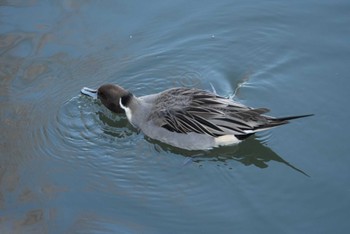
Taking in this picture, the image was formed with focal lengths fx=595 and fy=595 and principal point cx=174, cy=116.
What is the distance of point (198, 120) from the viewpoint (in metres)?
6.40

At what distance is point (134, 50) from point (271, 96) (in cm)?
197

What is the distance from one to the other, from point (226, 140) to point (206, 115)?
0.35 meters

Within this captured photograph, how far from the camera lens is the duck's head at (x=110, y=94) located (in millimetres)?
6836

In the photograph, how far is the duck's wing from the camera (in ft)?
20.5

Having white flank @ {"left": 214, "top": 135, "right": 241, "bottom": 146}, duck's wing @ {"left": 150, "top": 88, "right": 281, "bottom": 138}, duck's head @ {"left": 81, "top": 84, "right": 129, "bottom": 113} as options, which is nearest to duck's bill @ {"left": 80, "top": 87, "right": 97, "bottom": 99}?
duck's head @ {"left": 81, "top": 84, "right": 129, "bottom": 113}

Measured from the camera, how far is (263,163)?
623cm

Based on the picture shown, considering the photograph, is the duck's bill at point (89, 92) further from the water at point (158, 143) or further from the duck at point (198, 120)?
the duck at point (198, 120)

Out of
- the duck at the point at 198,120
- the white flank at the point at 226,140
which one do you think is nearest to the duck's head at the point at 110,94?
the duck at the point at 198,120

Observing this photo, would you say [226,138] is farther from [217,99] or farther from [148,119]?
[148,119]

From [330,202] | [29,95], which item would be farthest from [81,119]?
[330,202]

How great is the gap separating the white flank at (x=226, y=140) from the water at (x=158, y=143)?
9 cm

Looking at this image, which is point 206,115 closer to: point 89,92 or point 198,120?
point 198,120

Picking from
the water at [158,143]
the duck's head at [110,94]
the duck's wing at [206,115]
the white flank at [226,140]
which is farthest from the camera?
the duck's head at [110,94]

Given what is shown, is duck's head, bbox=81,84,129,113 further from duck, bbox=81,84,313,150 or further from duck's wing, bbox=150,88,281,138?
duck's wing, bbox=150,88,281,138
